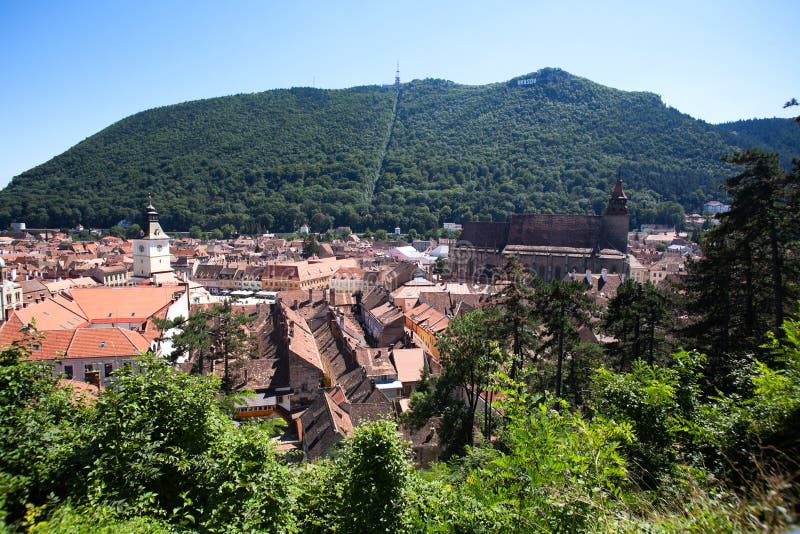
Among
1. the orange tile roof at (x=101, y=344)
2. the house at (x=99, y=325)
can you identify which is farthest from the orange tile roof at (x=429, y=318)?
the orange tile roof at (x=101, y=344)

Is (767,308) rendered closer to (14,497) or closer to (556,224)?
(14,497)

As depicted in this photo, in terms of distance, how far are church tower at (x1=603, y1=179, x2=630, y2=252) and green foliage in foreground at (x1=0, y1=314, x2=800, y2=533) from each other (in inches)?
2400

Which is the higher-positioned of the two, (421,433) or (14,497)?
(14,497)

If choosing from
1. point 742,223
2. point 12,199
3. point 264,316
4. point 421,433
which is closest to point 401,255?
point 264,316

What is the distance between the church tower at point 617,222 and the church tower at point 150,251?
59502mm

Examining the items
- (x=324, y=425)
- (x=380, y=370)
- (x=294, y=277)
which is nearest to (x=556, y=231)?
(x=294, y=277)

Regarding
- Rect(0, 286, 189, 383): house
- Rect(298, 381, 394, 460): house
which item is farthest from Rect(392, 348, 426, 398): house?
Rect(0, 286, 189, 383): house

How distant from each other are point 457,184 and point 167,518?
594ft

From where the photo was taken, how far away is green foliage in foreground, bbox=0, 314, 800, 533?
6191mm

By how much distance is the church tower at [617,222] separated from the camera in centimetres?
6444

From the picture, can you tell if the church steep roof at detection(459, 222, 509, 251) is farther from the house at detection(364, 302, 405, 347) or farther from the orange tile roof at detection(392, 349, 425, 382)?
the orange tile roof at detection(392, 349, 425, 382)

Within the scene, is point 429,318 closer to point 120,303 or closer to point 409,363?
point 409,363

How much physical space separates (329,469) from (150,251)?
56.0 meters

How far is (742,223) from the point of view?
1534cm
